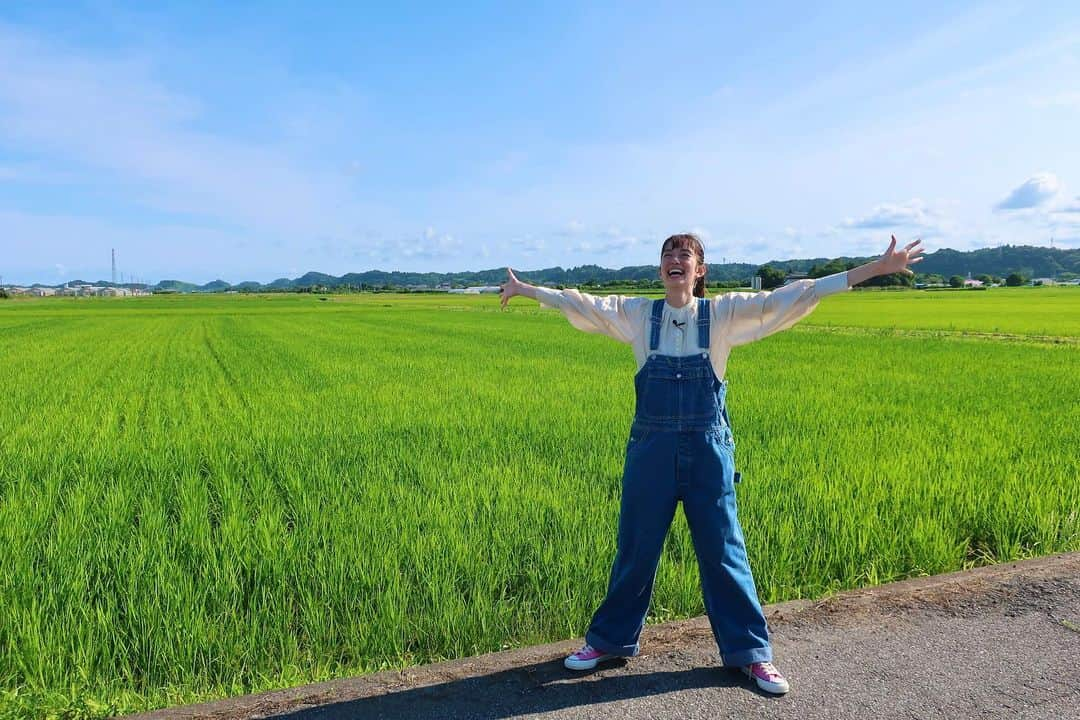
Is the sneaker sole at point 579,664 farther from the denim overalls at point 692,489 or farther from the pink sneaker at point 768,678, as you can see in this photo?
the pink sneaker at point 768,678

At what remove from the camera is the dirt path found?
2557 millimetres

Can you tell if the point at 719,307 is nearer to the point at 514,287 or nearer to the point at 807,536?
the point at 514,287

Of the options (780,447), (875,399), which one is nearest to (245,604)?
(780,447)

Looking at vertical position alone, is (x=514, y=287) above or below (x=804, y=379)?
above

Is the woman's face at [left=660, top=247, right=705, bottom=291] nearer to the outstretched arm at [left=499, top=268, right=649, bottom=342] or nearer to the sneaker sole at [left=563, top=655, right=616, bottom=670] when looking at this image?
the outstretched arm at [left=499, top=268, right=649, bottom=342]

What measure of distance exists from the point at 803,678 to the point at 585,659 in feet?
2.77

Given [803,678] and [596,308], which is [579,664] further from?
[596,308]

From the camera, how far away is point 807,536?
417 cm

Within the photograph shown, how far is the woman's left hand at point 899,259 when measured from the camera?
2.66m

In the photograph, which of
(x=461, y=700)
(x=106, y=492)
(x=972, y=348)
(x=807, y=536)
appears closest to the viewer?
(x=461, y=700)

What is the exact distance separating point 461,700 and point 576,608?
36.3 inches

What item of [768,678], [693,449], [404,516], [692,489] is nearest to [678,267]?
[693,449]

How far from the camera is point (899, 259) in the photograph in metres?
2.68

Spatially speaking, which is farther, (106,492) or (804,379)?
(804,379)
